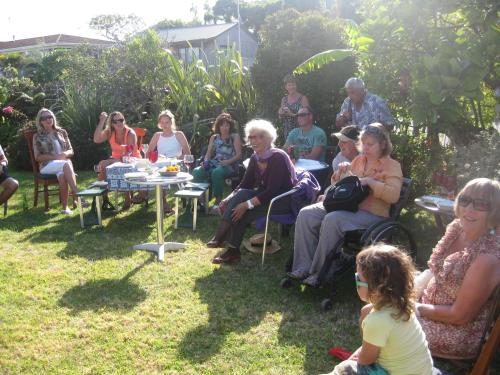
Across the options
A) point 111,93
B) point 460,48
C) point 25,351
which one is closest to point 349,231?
point 460,48

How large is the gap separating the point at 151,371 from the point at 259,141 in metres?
2.42

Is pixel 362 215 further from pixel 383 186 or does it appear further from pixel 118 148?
pixel 118 148

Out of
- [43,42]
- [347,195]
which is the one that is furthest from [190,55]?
[43,42]

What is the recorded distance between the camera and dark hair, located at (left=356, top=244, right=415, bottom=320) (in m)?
2.06

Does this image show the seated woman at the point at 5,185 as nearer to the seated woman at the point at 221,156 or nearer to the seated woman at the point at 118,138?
the seated woman at the point at 118,138

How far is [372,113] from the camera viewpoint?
5660 millimetres

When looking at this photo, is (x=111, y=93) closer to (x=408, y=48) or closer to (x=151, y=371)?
(x=408, y=48)

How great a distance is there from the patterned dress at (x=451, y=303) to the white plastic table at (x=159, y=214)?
10.2 feet

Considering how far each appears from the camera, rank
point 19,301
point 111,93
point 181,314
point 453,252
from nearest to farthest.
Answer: point 453,252 < point 181,314 < point 19,301 < point 111,93

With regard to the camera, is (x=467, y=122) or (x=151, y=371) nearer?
(x=151, y=371)

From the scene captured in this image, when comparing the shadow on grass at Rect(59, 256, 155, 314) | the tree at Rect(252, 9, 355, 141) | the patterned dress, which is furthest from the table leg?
the tree at Rect(252, 9, 355, 141)

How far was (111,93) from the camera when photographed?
1134 centimetres

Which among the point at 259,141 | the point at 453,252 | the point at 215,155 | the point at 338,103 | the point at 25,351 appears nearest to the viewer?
the point at 453,252

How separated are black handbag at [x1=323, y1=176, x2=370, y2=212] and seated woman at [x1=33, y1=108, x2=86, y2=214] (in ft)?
14.9
